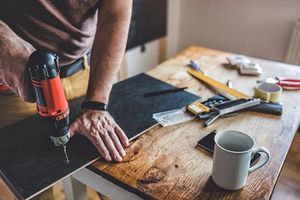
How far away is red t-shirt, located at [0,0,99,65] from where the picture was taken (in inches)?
34.4

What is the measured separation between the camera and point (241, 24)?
7.48ft

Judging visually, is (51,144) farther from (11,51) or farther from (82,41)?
(82,41)

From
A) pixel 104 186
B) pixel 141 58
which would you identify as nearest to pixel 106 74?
pixel 104 186

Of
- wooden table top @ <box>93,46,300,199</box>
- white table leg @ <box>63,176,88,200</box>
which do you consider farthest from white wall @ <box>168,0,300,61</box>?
white table leg @ <box>63,176,88,200</box>

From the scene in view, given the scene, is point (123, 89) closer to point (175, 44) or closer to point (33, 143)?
point (33, 143)

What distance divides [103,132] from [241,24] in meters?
1.84

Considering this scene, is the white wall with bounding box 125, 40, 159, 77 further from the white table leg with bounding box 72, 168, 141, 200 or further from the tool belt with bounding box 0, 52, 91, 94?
the white table leg with bounding box 72, 168, 141, 200

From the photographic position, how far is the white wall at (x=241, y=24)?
2.10m

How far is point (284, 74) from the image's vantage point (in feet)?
3.96

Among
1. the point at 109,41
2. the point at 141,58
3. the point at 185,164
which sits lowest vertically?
the point at 141,58

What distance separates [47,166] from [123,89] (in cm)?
45

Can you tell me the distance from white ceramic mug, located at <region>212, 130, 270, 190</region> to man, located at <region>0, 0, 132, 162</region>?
246 millimetres

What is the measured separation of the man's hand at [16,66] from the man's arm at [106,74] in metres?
0.18

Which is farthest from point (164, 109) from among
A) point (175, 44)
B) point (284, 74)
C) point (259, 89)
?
point (175, 44)
